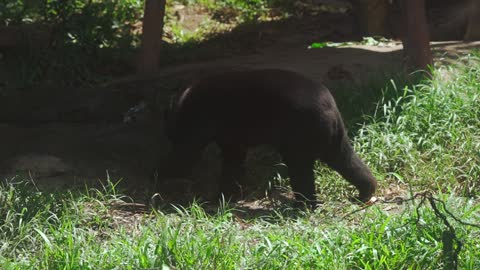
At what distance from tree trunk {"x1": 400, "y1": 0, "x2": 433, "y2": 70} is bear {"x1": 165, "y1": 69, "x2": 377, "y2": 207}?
6.47 ft

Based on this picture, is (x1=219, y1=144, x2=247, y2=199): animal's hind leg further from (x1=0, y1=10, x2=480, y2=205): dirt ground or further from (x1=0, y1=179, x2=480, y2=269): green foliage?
(x1=0, y1=179, x2=480, y2=269): green foliage

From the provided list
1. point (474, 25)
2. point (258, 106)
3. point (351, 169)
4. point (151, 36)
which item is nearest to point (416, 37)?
point (474, 25)

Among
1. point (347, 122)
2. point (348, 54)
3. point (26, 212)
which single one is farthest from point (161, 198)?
point (348, 54)

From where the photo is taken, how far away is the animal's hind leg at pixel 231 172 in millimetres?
7152

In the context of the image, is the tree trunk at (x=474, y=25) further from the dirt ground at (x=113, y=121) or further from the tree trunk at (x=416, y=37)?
the tree trunk at (x=416, y=37)

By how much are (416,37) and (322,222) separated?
3.09 meters

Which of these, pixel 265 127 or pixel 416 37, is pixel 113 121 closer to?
pixel 265 127

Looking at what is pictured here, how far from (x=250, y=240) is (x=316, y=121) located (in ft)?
4.18

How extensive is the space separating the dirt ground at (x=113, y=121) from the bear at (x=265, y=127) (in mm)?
448

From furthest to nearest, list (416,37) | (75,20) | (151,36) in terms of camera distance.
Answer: (75,20), (151,36), (416,37)

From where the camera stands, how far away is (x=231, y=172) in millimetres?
7176

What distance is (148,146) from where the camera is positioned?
25.9ft

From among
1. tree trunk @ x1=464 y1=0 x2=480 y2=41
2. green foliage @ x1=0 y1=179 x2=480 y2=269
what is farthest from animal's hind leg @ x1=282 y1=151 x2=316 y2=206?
tree trunk @ x1=464 y1=0 x2=480 y2=41

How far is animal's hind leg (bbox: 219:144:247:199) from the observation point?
715 cm
